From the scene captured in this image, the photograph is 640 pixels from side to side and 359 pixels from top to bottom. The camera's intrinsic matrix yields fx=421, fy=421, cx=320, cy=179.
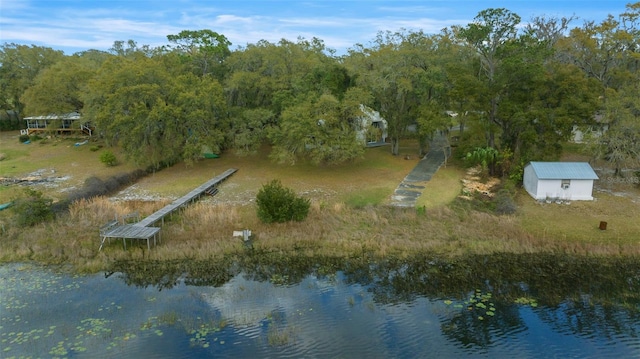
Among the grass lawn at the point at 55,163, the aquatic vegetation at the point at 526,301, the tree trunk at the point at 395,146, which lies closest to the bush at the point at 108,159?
the grass lawn at the point at 55,163

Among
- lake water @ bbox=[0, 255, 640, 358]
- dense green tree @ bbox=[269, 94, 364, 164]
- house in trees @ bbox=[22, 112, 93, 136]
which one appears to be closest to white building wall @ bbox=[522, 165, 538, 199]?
lake water @ bbox=[0, 255, 640, 358]

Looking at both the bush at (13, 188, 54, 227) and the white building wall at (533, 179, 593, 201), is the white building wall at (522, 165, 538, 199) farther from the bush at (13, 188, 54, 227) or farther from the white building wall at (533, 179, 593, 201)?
the bush at (13, 188, 54, 227)

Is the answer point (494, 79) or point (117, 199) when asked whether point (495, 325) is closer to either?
point (494, 79)

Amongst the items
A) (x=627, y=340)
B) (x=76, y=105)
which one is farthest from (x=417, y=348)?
(x=76, y=105)

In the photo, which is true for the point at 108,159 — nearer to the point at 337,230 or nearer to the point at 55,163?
the point at 55,163

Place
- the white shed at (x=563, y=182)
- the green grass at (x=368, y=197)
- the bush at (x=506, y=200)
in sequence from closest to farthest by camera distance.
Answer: the bush at (x=506, y=200) → the white shed at (x=563, y=182) → the green grass at (x=368, y=197)

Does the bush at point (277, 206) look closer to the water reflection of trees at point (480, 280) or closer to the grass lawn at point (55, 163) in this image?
the water reflection of trees at point (480, 280)
